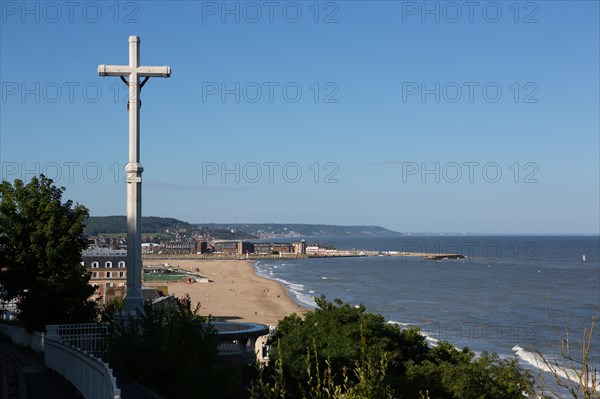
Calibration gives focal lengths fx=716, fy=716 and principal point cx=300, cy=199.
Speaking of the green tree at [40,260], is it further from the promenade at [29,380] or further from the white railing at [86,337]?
the white railing at [86,337]

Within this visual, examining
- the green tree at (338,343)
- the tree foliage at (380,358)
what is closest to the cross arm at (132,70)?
the tree foliage at (380,358)

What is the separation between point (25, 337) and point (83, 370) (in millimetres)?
11856

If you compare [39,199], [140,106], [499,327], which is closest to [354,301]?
[499,327]

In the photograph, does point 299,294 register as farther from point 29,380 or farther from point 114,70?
point 29,380

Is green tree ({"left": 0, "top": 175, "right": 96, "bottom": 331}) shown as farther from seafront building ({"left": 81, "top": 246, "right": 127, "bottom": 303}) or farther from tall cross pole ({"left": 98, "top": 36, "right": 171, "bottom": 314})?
seafront building ({"left": 81, "top": 246, "right": 127, "bottom": 303})

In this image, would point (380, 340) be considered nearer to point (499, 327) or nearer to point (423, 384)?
point (423, 384)

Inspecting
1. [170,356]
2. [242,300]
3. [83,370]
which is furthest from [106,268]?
[83,370]

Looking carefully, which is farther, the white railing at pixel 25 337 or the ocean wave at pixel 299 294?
the ocean wave at pixel 299 294

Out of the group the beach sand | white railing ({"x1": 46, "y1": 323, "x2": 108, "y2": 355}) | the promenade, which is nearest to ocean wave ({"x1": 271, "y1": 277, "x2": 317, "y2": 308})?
the beach sand

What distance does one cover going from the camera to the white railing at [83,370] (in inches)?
438

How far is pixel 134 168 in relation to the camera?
18062 millimetres

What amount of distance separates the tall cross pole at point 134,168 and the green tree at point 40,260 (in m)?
6.86

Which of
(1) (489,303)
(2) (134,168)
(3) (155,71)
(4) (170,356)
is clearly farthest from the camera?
(1) (489,303)

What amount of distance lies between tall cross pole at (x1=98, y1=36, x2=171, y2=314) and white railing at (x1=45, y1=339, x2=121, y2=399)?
82.6 inches
